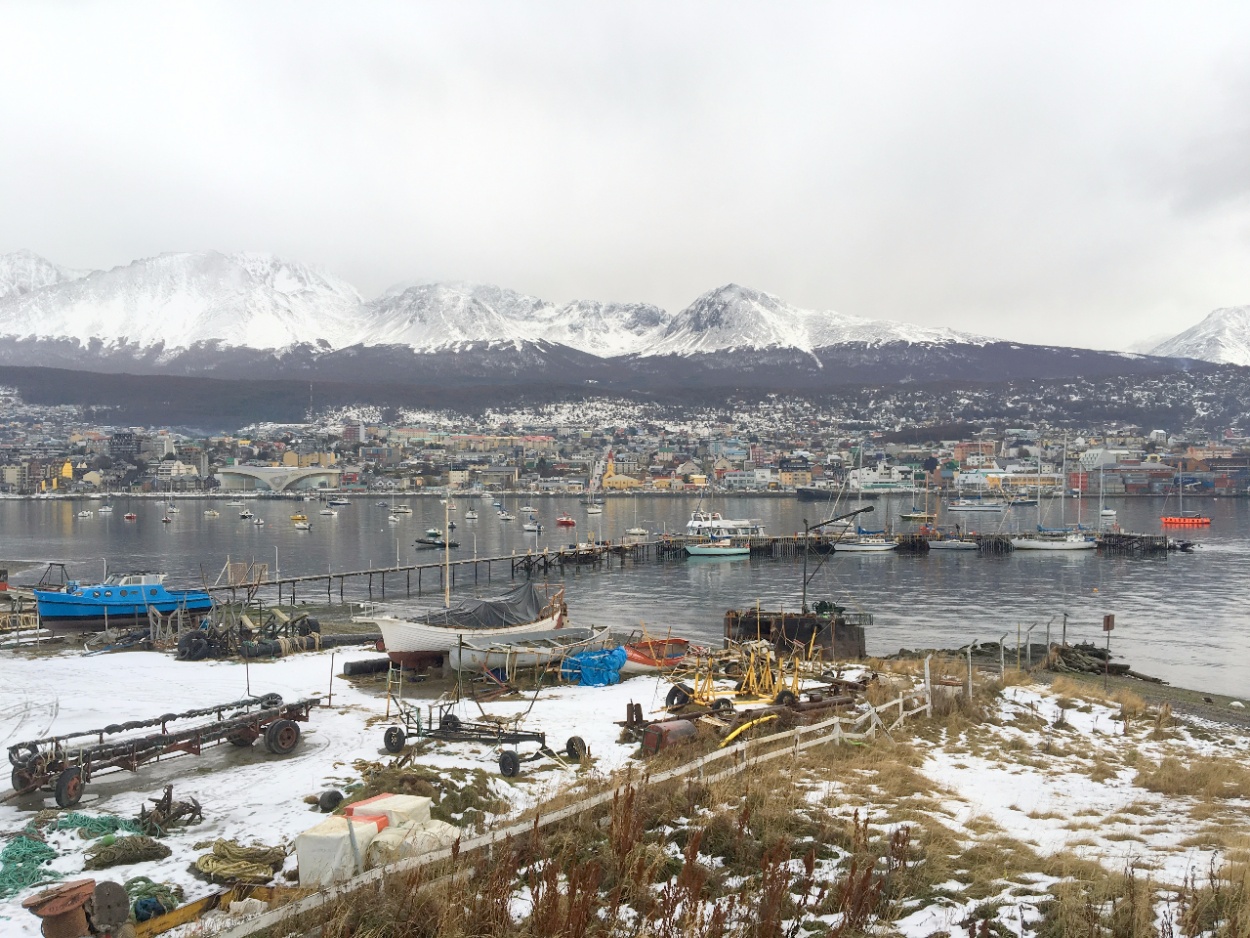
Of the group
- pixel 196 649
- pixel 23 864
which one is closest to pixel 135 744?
pixel 23 864

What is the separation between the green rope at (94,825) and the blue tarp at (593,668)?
1037 cm

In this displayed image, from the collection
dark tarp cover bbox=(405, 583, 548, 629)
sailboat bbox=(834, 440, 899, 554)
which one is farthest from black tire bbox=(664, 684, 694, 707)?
sailboat bbox=(834, 440, 899, 554)

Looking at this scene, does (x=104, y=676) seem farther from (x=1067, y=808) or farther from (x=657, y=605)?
(x=657, y=605)

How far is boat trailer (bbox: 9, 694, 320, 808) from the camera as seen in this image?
34.2 feet

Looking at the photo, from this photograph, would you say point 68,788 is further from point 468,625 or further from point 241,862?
point 468,625

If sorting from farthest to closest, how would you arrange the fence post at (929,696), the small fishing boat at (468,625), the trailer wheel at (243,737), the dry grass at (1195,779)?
the small fishing boat at (468,625) → the fence post at (929,696) → the trailer wheel at (243,737) → the dry grass at (1195,779)

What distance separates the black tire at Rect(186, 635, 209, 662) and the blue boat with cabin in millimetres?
8643

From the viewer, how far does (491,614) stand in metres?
21.8

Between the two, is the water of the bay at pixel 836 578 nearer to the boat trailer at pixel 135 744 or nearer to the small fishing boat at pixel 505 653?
the small fishing boat at pixel 505 653

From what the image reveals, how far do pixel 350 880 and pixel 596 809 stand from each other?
254 cm

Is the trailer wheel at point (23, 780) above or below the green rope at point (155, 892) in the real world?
below

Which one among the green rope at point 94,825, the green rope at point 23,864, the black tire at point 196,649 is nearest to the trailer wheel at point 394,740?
the green rope at point 94,825

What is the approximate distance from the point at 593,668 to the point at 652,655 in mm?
4245

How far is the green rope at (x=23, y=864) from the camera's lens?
7852mm
